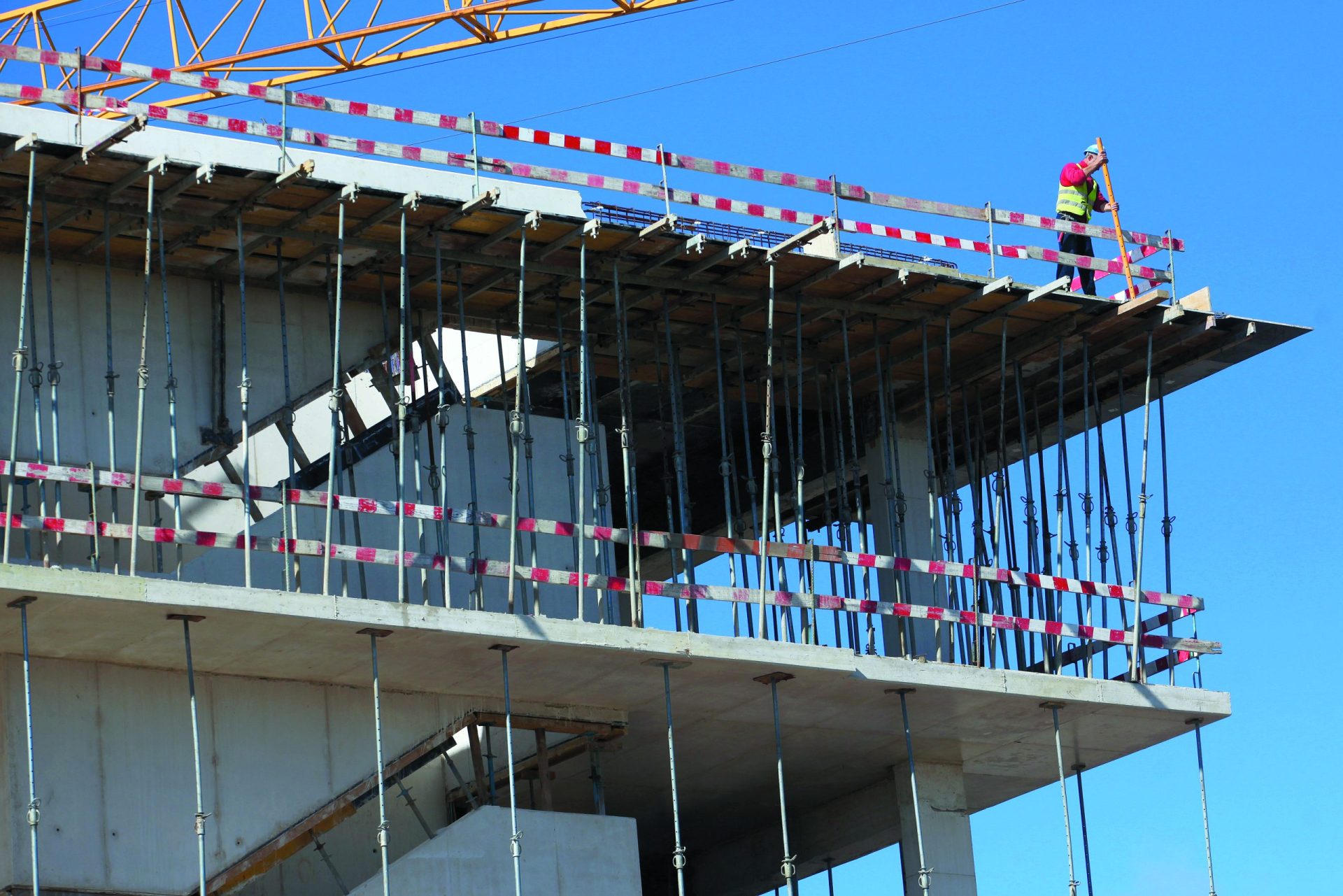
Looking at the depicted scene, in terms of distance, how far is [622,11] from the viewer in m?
42.7

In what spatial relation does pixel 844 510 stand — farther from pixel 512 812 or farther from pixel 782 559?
pixel 512 812

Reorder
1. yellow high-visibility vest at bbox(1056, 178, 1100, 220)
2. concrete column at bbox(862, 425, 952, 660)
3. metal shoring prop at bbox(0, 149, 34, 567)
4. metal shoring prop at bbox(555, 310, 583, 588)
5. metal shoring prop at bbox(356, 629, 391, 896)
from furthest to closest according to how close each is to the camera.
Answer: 1. yellow high-visibility vest at bbox(1056, 178, 1100, 220)
2. concrete column at bbox(862, 425, 952, 660)
3. metal shoring prop at bbox(555, 310, 583, 588)
4. metal shoring prop at bbox(356, 629, 391, 896)
5. metal shoring prop at bbox(0, 149, 34, 567)

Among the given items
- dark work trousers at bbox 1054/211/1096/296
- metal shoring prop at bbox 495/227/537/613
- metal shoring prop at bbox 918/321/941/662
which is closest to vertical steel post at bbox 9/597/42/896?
metal shoring prop at bbox 495/227/537/613

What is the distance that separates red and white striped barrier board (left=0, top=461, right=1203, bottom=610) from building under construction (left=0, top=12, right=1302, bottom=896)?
0.05 meters

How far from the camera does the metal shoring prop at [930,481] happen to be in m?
26.4

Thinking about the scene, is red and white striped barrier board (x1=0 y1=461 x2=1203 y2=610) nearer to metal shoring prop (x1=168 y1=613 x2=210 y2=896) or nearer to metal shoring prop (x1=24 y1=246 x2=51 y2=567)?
metal shoring prop (x1=24 y1=246 x2=51 y2=567)

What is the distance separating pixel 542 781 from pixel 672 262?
18.2 ft

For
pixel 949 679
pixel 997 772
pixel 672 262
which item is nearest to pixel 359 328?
pixel 672 262

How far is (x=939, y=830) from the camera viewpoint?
27141mm

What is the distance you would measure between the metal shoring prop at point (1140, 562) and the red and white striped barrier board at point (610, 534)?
204mm

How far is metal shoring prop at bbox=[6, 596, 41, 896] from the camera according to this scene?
20.2 m

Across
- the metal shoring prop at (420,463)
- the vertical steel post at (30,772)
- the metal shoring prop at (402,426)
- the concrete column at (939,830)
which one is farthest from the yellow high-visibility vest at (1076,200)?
the vertical steel post at (30,772)

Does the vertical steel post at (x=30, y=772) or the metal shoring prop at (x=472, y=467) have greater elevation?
the metal shoring prop at (x=472, y=467)

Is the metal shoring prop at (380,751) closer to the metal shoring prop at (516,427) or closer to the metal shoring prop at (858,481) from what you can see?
the metal shoring prop at (516,427)
